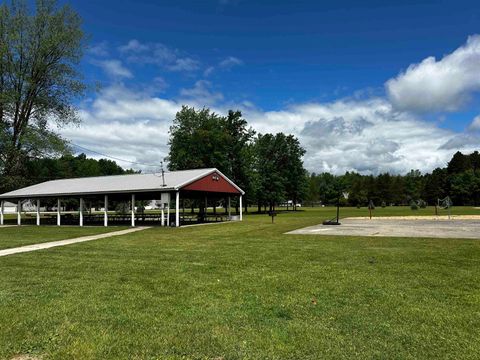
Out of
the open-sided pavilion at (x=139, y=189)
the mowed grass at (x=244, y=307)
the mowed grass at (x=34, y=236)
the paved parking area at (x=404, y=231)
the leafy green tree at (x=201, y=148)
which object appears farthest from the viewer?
the leafy green tree at (x=201, y=148)

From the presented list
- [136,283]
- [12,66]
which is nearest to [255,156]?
[12,66]

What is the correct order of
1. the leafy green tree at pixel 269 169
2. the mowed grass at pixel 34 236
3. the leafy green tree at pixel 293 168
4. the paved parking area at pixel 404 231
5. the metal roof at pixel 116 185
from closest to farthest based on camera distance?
the mowed grass at pixel 34 236 → the paved parking area at pixel 404 231 → the metal roof at pixel 116 185 → the leafy green tree at pixel 269 169 → the leafy green tree at pixel 293 168

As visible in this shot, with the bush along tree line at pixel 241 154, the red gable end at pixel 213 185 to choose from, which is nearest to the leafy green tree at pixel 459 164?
the bush along tree line at pixel 241 154

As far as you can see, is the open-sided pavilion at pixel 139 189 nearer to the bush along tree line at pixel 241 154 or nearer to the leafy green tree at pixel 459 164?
the bush along tree line at pixel 241 154

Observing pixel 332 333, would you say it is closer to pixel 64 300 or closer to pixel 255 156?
pixel 64 300

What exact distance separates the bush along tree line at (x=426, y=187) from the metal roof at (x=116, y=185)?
241ft

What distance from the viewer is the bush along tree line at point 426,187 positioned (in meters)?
96.6

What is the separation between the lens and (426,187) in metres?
106

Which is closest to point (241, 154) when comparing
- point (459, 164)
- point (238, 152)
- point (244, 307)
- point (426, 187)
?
point (238, 152)

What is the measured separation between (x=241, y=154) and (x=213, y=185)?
27285 millimetres

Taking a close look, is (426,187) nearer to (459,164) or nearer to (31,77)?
(459,164)

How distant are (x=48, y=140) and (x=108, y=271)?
3411 centimetres

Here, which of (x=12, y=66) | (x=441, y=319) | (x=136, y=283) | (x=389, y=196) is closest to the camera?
(x=441, y=319)

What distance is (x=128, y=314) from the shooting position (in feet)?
19.8
